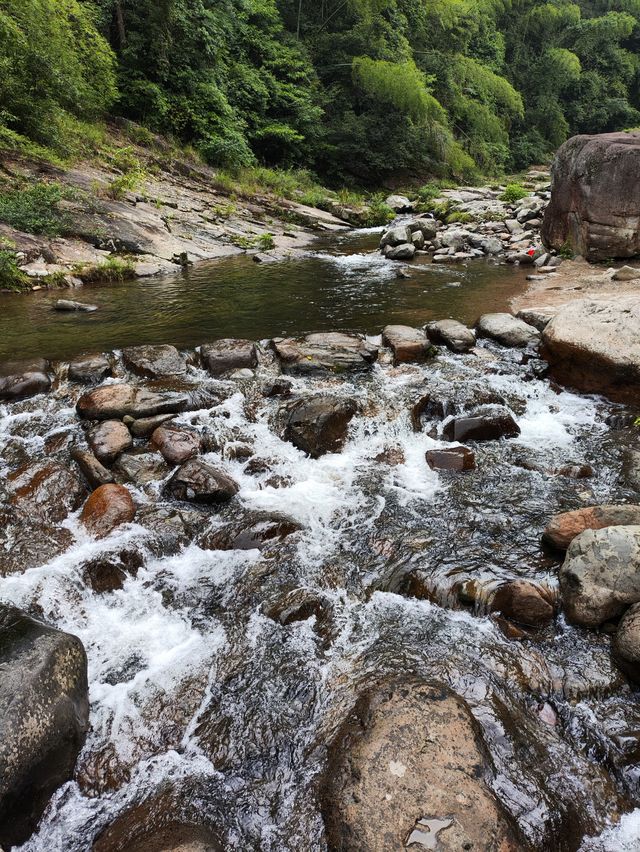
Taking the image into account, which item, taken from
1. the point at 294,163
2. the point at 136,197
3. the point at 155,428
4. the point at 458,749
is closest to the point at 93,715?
the point at 458,749

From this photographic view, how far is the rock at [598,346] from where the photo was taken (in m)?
5.63

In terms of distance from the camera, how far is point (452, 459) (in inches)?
195

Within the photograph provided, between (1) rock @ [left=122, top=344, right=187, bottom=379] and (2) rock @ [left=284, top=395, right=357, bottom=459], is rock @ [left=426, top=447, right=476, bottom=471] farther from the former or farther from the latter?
(1) rock @ [left=122, top=344, right=187, bottom=379]

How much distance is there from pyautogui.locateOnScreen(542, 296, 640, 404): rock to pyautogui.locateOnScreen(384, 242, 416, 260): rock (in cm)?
834

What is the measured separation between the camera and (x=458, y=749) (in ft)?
7.52

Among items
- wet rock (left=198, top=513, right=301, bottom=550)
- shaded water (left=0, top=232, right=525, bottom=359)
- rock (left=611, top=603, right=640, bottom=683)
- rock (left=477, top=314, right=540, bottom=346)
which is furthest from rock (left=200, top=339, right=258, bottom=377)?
rock (left=611, top=603, right=640, bottom=683)

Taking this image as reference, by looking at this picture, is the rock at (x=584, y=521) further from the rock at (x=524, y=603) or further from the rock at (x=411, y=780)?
the rock at (x=411, y=780)

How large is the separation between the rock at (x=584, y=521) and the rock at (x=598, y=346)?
2596 millimetres

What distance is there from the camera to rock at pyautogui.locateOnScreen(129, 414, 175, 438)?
5.18 meters

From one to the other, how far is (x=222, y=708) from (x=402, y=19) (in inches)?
1457

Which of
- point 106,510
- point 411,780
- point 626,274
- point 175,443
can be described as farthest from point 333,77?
point 411,780

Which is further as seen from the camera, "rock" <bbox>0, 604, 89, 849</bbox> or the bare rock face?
the bare rock face

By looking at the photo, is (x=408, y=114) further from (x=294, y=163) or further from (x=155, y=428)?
(x=155, y=428)

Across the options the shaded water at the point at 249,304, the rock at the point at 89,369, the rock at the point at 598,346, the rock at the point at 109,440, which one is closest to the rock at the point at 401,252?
the shaded water at the point at 249,304
